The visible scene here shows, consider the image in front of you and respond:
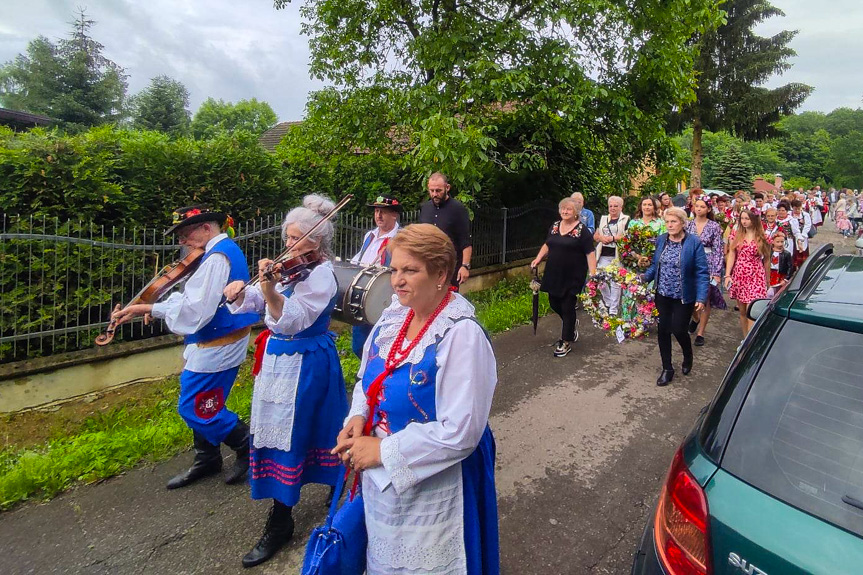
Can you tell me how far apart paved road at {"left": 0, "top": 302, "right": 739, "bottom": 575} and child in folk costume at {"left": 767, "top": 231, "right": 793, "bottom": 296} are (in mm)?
2849

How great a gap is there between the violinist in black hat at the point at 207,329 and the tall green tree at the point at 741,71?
78.1 feet

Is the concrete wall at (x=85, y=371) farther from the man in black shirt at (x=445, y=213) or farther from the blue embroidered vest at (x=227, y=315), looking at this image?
the man in black shirt at (x=445, y=213)

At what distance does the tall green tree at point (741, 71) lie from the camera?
22844mm

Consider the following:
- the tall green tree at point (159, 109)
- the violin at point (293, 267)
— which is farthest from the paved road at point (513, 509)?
the tall green tree at point (159, 109)

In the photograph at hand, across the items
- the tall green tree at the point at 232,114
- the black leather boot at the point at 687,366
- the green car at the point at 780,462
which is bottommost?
the black leather boot at the point at 687,366

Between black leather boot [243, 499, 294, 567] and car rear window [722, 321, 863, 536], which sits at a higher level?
car rear window [722, 321, 863, 536]

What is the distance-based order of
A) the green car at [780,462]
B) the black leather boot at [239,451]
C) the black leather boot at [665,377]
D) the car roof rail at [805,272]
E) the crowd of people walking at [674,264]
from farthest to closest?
the black leather boot at [665,377] < the crowd of people walking at [674,264] < the black leather boot at [239,451] < the car roof rail at [805,272] < the green car at [780,462]

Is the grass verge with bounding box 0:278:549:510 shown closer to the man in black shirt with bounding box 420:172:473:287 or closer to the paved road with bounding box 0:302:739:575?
the paved road with bounding box 0:302:739:575

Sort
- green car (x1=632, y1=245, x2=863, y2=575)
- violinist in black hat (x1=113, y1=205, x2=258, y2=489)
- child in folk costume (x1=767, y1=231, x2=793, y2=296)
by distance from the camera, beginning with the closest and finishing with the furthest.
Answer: green car (x1=632, y1=245, x2=863, y2=575)
violinist in black hat (x1=113, y1=205, x2=258, y2=489)
child in folk costume (x1=767, y1=231, x2=793, y2=296)

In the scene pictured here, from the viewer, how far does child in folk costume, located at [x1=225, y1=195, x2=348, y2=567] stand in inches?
106

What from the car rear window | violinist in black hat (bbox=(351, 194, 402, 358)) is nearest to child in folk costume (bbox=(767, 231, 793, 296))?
violinist in black hat (bbox=(351, 194, 402, 358))

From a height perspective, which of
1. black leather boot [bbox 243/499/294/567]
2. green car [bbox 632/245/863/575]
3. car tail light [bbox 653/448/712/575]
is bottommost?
black leather boot [bbox 243/499/294/567]

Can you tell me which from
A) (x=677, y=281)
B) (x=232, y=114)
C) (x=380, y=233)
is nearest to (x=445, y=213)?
(x=380, y=233)

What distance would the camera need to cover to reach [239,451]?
3605mm
